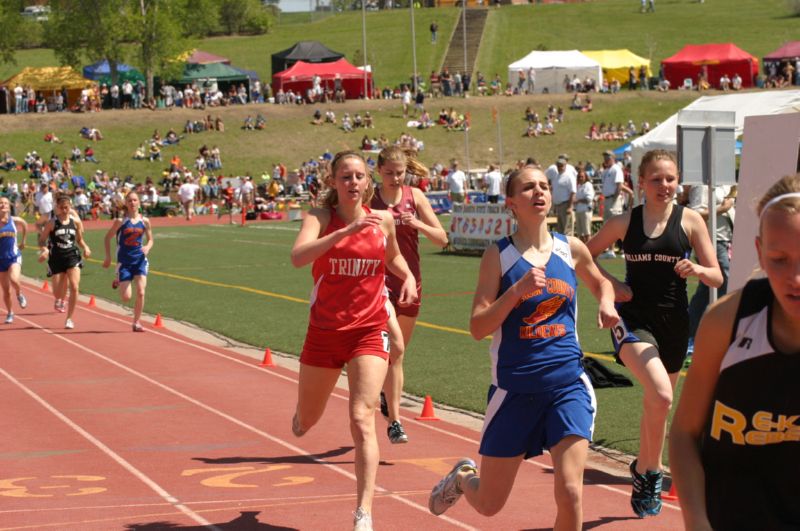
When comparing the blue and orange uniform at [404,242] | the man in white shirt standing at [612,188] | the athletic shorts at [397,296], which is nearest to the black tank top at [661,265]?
the blue and orange uniform at [404,242]

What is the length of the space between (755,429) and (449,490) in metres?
3.75

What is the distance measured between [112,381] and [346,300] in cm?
642

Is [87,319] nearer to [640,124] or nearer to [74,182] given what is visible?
[74,182]

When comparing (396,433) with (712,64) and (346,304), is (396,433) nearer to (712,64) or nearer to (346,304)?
(346,304)

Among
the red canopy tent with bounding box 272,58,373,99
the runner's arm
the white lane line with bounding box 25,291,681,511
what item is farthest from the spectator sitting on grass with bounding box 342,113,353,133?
the runner's arm

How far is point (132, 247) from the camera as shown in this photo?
17.5 meters

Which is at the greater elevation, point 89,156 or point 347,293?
point 347,293

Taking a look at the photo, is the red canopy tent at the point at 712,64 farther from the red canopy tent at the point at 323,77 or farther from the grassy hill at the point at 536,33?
the red canopy tent at the point at 323,77

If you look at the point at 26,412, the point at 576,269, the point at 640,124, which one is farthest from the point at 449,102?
the point at 576,269

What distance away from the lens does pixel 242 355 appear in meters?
15.2

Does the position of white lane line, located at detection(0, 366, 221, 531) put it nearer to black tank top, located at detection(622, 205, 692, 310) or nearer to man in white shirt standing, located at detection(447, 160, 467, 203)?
black tank top, located at detection(622, 205, 692, 310)

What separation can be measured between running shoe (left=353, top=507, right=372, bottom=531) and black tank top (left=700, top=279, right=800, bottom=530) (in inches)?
152

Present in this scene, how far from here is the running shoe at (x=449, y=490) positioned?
655cm

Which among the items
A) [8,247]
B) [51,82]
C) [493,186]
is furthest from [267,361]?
[51,82]
